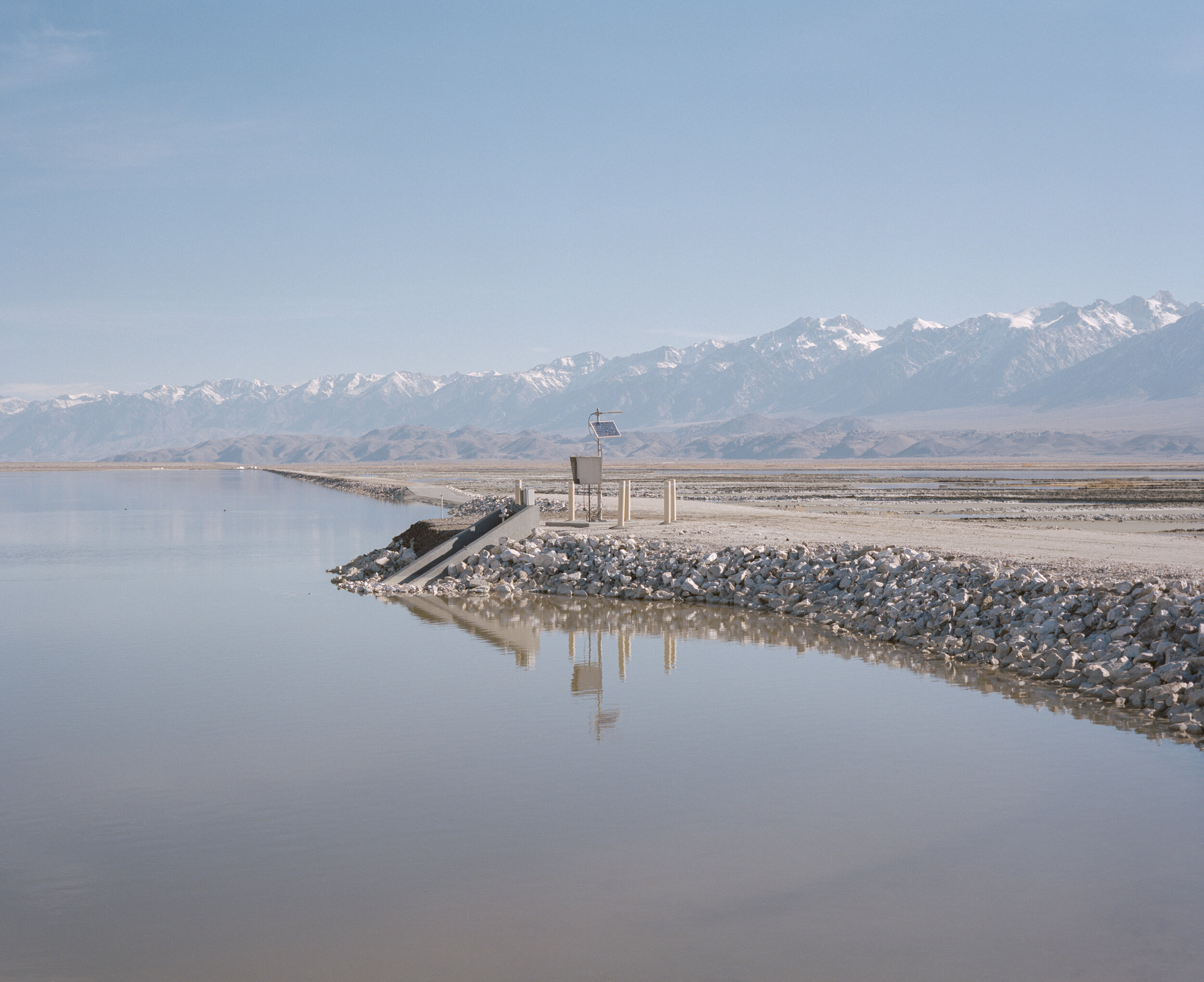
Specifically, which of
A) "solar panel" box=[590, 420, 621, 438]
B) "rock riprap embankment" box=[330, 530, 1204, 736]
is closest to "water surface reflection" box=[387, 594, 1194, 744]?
"rock riprap embankment" box=[330, 530, 1204, 736]

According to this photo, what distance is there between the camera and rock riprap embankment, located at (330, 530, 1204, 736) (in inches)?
505

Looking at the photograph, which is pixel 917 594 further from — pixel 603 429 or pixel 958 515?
pixel 958 515

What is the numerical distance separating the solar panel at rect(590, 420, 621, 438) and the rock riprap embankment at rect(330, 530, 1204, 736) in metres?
3.57

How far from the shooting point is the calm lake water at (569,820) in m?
6.32

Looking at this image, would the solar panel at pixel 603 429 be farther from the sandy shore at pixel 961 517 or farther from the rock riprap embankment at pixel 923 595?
the rock riprap embankment at pixel 923 595

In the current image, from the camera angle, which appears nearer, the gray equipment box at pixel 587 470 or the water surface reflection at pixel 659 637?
the water surface reflection at pixel 659 637

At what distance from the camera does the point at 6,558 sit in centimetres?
2866

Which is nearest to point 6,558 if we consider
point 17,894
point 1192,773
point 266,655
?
point 266,655

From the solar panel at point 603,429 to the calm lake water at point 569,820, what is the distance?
1186cm

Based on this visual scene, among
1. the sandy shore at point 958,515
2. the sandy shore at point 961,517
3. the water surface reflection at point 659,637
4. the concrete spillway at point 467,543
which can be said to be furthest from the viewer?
the concrete spillway at point 467,543

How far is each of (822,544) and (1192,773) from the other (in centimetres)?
1256

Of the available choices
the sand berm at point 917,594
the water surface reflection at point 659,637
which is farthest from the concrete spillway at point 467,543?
the water surface reflection at point 659,637

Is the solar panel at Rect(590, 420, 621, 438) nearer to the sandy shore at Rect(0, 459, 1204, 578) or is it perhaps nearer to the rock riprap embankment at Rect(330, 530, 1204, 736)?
the sandy shore at Rect(0, 459, 1204, 578)

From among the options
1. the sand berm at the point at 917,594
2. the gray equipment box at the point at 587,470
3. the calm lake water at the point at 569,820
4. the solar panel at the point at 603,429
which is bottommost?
the calm lake water at the point at 569,820
